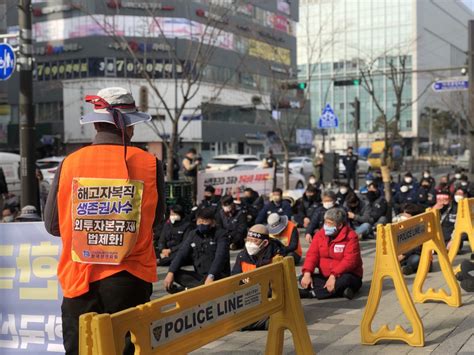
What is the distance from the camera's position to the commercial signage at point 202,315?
2.69 metres

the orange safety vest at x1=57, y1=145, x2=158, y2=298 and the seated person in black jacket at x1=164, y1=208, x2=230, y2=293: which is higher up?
the orange safety vest at x1=57, y1=145, x2=158, y2=298

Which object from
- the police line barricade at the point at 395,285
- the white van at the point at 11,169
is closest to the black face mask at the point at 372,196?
the police line barricade at the point at 395,285

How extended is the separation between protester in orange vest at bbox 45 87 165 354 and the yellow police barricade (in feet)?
1.01

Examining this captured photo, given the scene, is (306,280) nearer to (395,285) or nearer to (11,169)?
(395,285)

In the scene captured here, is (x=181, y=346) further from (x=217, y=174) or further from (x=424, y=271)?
(x=217, y=174)

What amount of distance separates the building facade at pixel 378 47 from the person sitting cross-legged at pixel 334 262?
12.1 meters

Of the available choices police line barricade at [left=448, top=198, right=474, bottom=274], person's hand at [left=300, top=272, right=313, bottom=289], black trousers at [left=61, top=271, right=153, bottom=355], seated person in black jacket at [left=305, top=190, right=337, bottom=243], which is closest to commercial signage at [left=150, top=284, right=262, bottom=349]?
black trousers at [left=61, top=271, right=153, bottom=355]

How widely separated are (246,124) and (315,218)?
168 ft

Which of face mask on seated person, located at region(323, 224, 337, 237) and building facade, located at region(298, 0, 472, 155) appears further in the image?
building facade, located at region(298, 0, 472, 155)

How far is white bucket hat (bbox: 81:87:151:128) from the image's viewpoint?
308 centimetres

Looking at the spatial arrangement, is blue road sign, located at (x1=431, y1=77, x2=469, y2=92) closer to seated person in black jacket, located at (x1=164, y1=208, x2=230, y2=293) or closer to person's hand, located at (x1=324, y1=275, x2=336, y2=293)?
person's hand, located at (x1=324, y1=275, x2=336, y2=293)

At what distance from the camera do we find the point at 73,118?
51.2 metres

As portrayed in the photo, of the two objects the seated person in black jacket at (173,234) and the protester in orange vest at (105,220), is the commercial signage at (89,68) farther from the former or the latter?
the protester in orange vest at (105,220)

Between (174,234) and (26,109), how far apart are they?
11.0 ft
